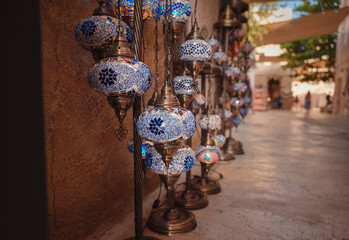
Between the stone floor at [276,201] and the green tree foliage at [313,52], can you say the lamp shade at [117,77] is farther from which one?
the green tree foliage at [313,52]

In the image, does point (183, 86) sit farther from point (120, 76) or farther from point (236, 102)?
point (236, 102)

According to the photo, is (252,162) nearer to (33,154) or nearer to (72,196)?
(72,196)

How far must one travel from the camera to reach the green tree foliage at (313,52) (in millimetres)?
13242

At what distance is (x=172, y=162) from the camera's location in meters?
1.36

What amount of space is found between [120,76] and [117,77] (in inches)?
0.5

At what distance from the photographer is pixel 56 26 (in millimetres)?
1192

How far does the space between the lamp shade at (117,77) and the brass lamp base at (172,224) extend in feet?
3.42

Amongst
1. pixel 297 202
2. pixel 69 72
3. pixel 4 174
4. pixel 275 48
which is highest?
pixel 275 48

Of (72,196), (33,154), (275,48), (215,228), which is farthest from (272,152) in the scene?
(275,48)

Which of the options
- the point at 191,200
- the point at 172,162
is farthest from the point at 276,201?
the point at 172,162

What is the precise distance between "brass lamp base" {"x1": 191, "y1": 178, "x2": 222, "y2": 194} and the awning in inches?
210

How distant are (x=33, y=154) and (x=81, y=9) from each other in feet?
2.59

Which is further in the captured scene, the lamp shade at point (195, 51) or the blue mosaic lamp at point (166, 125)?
the lamp shade at point (195, 51)

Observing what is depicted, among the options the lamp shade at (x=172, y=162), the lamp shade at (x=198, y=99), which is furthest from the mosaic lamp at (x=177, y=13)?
the lamp shade at (x=172, y=162)
